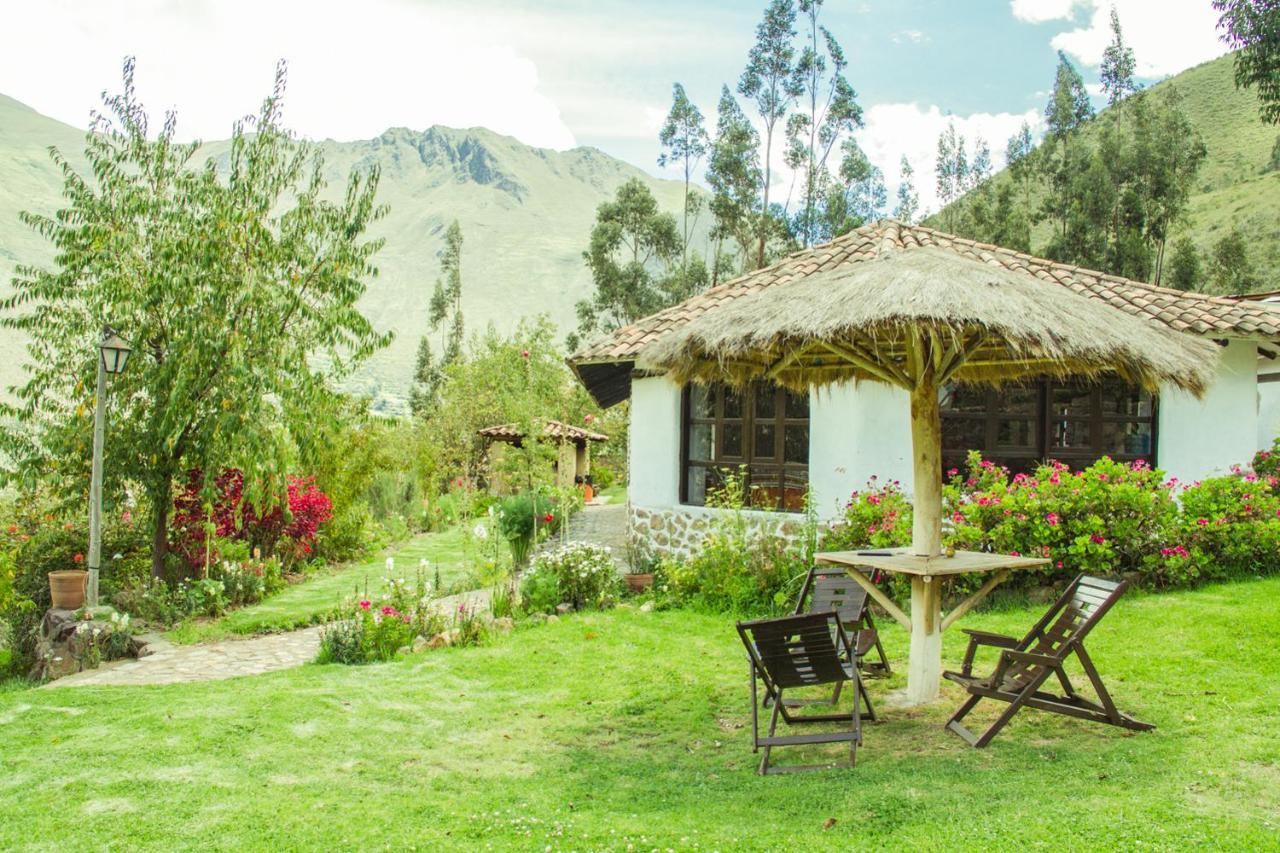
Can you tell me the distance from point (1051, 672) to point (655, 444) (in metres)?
6.83

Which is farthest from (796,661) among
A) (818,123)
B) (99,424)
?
(818,123)

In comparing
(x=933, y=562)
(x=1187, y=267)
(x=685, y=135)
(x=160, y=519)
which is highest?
(x=685, y=135)

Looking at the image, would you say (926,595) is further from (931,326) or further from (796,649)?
(931,326)

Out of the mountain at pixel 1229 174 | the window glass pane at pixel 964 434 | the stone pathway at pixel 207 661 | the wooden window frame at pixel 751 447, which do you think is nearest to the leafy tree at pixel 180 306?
the stone pathway at pixel 207 661

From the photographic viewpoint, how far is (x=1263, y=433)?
13711 millimetres

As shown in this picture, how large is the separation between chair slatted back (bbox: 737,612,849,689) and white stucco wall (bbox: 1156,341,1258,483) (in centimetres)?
687

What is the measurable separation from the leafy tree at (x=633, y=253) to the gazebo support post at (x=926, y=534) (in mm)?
27076

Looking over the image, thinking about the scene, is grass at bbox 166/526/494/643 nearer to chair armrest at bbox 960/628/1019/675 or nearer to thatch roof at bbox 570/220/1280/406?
thatch roof at bbox 570/220/1280/406

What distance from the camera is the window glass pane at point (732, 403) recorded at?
10.8m

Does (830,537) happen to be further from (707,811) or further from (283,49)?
(283,49)

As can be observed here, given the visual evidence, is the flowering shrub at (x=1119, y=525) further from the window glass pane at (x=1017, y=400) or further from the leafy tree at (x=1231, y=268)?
the leafy tree at (x=1231, y=268)

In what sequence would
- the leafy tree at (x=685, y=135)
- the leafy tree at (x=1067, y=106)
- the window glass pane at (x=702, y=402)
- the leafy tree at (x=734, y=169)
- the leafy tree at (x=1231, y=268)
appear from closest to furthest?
the window glass pane at (x=702, y=402) → the leafy tree at (x=1231, y=268) → the leafy tree at (x=734, y=169) → the leafy tree at (x=685, y=135) → the leafy tree at (x=1067, y=106)

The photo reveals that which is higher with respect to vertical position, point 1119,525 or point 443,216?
point 443,216

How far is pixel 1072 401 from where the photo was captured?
32.4 ft
